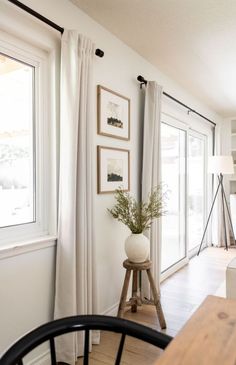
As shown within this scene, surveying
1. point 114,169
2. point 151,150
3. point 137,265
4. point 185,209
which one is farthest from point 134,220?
point 185,209

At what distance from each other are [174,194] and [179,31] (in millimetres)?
2211

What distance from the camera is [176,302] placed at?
3.05 metres

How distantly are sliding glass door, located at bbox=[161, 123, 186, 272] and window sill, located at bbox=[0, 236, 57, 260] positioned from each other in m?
2.12

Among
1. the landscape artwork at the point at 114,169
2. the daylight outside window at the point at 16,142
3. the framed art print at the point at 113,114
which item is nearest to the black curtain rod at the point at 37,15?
the daylight outside window at the point at 16,142

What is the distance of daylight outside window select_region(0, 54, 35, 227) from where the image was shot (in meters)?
1.83

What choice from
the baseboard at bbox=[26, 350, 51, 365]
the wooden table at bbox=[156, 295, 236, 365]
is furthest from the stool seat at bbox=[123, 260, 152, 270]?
the wooden table at bbox=[156, 295, 236, 365]

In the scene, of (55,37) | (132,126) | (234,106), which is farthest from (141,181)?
(234,106)

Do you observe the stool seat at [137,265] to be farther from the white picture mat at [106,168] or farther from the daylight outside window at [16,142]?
the daylight outside window at [16,142]

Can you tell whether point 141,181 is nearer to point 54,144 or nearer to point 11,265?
point 54,144

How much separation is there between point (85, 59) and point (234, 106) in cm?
379

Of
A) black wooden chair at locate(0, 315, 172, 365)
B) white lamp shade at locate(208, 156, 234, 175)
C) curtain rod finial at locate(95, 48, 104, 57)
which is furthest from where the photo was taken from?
white lamp shade at locate(208, 156, 234, 175)

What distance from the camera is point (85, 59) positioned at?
2.08 meters

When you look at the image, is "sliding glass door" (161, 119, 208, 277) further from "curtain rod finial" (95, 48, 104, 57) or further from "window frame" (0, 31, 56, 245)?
"window frame" (0, 31, 56, 245)

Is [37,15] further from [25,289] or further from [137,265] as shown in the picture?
[137,265]
